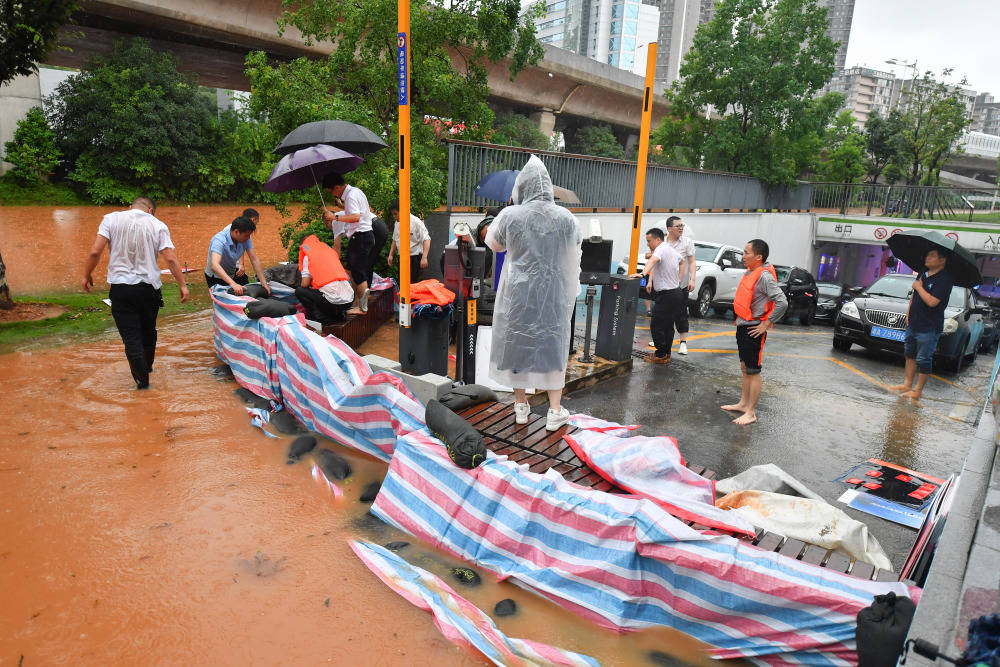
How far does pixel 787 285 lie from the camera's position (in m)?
15.5

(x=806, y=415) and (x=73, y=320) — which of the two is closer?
(x=806, y=415)

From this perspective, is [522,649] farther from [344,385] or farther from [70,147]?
[70,147]

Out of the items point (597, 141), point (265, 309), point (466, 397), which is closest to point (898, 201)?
point (597, 141)

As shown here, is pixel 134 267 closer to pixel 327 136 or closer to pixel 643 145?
pixel 327 136

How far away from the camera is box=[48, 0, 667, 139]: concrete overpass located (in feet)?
53.7

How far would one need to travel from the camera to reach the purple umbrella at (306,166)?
6.98 m

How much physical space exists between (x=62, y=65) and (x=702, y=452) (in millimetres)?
23966

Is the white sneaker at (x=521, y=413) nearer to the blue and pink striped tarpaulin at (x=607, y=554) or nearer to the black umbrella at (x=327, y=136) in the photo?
the blue and pink striped tarpaulin at (x=607, y=554)

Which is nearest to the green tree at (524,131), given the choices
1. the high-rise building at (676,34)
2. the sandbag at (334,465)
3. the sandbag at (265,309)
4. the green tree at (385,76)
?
the green tree at (385,76)

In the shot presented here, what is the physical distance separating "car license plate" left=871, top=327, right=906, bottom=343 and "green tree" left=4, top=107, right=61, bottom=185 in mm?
20417

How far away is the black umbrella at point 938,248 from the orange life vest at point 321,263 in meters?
6.56

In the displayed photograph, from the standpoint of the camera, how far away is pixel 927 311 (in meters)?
7.20

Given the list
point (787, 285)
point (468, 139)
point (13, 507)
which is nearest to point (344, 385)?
point (13, 507)

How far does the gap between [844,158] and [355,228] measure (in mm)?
35422
